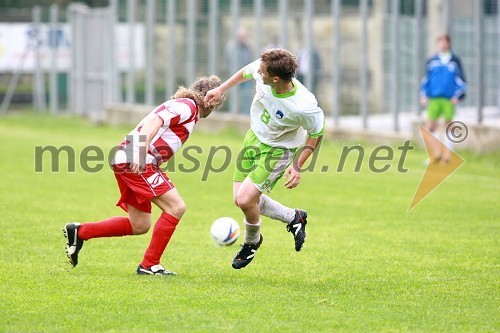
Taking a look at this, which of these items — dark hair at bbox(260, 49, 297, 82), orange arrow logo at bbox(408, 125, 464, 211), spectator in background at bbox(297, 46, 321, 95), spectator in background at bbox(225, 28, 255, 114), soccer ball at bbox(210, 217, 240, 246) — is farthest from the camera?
spectator in background at bbox(225, 28, 255, 114)

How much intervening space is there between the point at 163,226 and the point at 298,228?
130 cm

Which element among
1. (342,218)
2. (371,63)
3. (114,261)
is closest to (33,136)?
(371,63)

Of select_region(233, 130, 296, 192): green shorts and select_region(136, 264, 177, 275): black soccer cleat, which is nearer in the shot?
select_region(136, 264, 177, 275): black soccer cleat

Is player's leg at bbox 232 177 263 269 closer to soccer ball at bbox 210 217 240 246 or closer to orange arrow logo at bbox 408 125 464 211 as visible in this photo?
soccer ball at bbox 210 217 240 246

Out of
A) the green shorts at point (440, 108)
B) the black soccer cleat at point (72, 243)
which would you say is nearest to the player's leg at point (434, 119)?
the green shorts at point (440, 108)

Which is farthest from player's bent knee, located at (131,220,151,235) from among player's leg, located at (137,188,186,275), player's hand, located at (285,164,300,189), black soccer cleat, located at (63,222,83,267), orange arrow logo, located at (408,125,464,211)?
orange arrow logo, located at (408,125,464,211)

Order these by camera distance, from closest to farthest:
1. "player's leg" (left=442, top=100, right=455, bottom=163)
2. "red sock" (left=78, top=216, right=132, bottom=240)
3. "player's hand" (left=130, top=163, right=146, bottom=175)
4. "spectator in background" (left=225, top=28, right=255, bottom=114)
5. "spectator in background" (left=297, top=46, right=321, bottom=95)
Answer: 1. "player's hand" (left=130, top=163, right=146, bottom=175)
2. "red sock" (left=78, top=216, right=132, bottom=240)
3. "player's leg" (left=442, top=100, right=455, bottom=163)
4. "spectator in background" (left=297, top=46, right=321, bottom=95)
5. "spectator in background" (left=225, top=28, right=255, bottom=114)

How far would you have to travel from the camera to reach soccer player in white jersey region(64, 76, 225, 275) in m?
7.63

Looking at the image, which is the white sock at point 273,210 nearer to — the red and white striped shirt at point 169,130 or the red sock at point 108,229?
the red and white striped shirt at point 169,130

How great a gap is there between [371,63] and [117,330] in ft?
53.9

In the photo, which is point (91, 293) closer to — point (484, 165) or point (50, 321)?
point (50, 321)

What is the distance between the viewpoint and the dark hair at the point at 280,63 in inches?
298

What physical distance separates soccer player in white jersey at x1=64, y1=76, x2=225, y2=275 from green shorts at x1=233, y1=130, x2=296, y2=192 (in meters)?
0.56

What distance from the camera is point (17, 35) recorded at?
1253 inches
